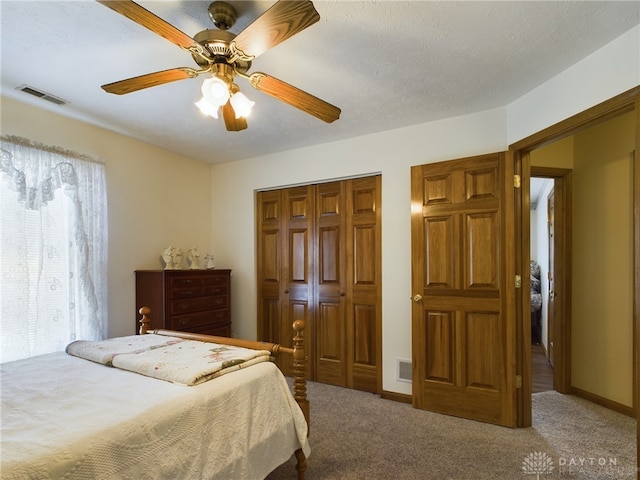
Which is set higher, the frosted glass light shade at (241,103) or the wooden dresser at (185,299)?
the frosted glass light shade at (241,103)

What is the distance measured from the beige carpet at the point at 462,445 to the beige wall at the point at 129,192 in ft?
6.99

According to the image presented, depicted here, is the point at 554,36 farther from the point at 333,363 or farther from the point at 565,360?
the point at 333,363

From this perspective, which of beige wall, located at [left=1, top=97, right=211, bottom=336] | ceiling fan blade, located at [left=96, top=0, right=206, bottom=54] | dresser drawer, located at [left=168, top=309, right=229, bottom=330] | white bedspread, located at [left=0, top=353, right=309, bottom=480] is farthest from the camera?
dresser drawer, located at [left=168, top=309, right=229, bottom=330]

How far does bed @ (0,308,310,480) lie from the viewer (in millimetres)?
1019

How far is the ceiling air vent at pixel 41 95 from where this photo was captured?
229 centimetres

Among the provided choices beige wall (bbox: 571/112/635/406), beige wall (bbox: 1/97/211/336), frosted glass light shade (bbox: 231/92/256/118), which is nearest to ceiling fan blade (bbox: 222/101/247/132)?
frosted glass light shade (bbox: 231/92/256/118)

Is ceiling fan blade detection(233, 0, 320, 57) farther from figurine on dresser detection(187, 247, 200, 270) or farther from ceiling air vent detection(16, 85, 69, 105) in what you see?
figurine on dresser detection(187, 247, 200, 270)

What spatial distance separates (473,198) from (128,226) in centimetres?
312

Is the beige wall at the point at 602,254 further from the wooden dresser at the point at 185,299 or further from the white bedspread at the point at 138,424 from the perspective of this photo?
the wooden dresser at the point at 185,299

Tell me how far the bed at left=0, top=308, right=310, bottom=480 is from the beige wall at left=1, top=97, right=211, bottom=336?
1.32 metres

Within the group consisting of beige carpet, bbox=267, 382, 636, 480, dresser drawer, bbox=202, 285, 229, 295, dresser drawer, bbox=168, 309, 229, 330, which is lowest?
beige carpet, bbox=267, 382, 636, 480

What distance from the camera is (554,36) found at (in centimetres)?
176

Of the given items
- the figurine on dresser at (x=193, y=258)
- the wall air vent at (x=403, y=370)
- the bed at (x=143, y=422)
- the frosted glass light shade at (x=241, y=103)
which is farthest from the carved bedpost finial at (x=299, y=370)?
the figurine on dresser at (x=193, y=258)

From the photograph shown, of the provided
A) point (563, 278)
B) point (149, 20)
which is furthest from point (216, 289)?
point (563, 278)
